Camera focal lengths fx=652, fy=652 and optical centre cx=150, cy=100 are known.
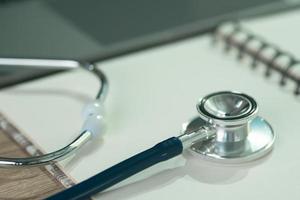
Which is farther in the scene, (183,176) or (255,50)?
(255,50)

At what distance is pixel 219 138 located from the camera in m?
0.58

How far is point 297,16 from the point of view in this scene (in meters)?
0.87

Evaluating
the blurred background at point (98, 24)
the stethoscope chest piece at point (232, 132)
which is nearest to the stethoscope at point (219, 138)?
the stethoscope chest piece at point (232, 132)

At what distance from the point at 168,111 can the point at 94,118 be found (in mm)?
82

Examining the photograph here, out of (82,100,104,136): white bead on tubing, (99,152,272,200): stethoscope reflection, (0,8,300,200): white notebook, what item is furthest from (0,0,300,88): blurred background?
(99,152,272,200): stethoscope reflection

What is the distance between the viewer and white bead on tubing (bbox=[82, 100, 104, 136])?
2.03ft

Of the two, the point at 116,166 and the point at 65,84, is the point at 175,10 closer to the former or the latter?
the point at 65,84

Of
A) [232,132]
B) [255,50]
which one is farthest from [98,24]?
[232,132]

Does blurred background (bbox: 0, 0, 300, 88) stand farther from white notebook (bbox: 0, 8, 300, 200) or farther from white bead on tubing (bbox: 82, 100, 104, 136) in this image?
white bead on tubing (bbox: 82, 100, 104, 136)

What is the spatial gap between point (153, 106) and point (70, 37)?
0.63 ft

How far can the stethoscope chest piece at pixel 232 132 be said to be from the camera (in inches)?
22.6

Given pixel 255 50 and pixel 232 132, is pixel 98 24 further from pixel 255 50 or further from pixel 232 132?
pixel 232 132

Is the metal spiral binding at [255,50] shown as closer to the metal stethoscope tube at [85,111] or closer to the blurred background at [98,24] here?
the blurred background at [98,24]

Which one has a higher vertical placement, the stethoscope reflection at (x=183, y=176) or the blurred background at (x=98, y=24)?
the blurred background at (x=98, y=24)
